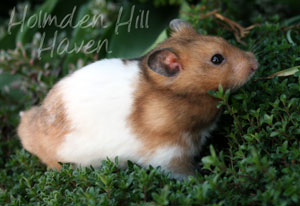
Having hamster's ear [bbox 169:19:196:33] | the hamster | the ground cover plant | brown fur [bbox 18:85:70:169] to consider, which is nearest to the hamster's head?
the hamster

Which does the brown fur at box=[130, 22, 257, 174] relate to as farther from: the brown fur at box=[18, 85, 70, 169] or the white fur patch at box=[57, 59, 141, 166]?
the brown fur at box=[18, 85, 70, 169]

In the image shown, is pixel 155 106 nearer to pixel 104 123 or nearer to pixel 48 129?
pixel 104 123

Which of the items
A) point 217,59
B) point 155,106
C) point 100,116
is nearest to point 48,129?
point 100,116

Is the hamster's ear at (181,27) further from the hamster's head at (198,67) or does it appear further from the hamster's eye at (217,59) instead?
the hamster's eye at (217,59)

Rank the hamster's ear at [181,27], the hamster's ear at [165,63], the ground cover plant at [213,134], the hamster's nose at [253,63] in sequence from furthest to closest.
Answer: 1. the hamster's ear at [181,27]
2. the hamster's nose at [253,63]
3. the hamster's ear at [165,63]
4. the ground cover plant at [213,134]

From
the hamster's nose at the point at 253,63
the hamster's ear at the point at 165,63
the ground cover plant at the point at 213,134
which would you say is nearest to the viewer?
the ground cover plant at the point at 213,134

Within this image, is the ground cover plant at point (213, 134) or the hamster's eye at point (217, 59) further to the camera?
the hamster's eye at point (217, 59)

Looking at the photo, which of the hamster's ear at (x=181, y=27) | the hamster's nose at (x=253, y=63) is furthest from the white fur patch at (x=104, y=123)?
the hamster's nose at (x=253, y=63)
